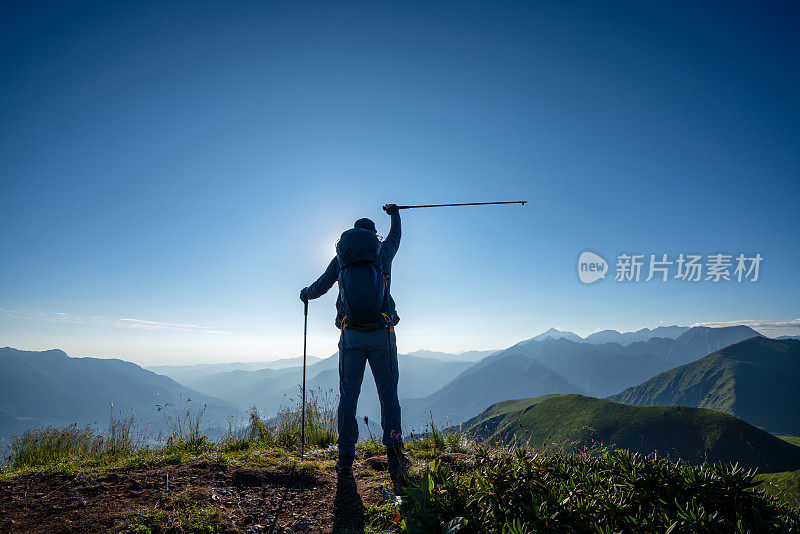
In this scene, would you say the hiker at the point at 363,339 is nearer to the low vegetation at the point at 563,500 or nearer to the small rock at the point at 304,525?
the low vegetation at the point at 563,500

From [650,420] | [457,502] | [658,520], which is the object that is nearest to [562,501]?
[658,520]

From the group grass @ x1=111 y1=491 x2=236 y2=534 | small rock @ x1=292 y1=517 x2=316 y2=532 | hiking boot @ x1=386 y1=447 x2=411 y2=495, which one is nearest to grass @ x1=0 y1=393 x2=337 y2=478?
hiking boot @ x1=386 y1=447 x2=411 y2=495

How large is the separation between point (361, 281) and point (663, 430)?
137640 millimetres

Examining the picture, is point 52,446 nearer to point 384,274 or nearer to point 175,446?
point 175,446

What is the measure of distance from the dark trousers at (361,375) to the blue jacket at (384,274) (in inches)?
16.4

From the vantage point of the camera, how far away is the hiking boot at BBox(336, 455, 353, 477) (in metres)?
5.00

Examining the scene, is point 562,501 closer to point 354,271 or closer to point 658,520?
point 658,520

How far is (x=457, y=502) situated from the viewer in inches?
A: 118

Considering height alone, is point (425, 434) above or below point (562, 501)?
below

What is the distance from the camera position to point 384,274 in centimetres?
583

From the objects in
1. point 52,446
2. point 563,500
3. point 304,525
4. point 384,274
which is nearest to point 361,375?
point 384,274

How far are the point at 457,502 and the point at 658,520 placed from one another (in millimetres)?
1437

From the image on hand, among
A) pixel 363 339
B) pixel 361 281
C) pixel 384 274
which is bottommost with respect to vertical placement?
pixel 363 339

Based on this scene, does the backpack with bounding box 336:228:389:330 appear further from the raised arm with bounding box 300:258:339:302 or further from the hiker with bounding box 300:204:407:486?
the raised arm with bounding box 300:258:339:302
